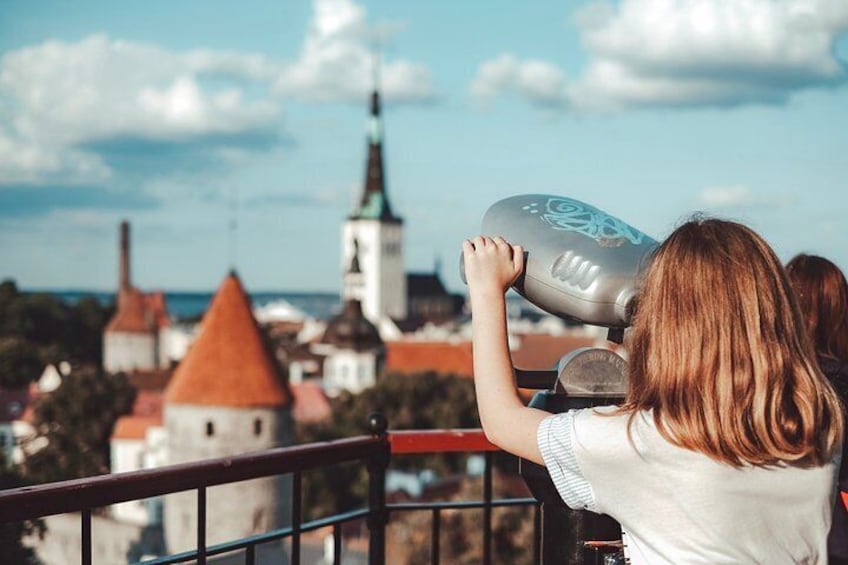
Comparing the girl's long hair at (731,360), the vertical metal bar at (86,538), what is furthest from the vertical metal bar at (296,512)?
the girl's long hair at (731,360)

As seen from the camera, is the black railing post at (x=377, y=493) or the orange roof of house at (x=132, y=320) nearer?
the black railing post at (x=377, y=493)

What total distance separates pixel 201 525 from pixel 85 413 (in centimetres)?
3629

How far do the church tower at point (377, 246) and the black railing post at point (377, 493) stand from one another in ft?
326

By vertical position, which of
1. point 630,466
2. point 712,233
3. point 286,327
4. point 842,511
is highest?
point 712,233

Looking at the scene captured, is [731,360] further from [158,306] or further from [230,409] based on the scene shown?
[158,306]

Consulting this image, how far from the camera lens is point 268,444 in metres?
26.3

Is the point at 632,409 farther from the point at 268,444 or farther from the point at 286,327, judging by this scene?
the point at 286,327

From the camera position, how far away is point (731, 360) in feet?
4.85

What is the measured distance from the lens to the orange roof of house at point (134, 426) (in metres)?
34.6

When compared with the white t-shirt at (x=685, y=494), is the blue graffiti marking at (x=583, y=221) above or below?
above

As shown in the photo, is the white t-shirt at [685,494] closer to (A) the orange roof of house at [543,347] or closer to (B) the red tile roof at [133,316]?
(A) the orange roof of house at [543,347]

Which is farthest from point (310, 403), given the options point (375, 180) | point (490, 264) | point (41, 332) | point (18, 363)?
point (375, 180)

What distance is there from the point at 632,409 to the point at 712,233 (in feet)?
0.96

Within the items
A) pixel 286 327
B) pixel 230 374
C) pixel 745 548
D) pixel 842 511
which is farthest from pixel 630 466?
pixel 286 327
